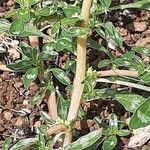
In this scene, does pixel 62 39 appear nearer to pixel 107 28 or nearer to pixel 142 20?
pixel 107 28

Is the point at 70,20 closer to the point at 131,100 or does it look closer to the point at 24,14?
the point at 24,14

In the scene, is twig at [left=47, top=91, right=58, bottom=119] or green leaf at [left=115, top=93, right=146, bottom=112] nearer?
green leaf at [left=115, top=93, right=146, bottom=112]

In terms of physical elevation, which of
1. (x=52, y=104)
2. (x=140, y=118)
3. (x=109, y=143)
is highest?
(x=140, y=118)

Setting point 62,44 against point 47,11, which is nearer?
point 47,11

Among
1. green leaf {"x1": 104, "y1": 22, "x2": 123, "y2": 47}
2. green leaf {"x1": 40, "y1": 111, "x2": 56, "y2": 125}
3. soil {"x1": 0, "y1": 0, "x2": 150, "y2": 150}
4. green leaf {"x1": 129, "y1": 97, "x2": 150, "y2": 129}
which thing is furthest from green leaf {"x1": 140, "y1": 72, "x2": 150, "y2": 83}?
soil {"x1": 0, "y1": 0, "x2": 150, "y2": 150}

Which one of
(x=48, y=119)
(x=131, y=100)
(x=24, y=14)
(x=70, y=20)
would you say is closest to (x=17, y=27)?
(x=24, y=14)

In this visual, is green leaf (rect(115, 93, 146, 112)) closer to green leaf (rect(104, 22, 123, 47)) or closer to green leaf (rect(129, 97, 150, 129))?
green leaf (rect(104, 22, 123, 47))
